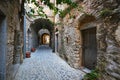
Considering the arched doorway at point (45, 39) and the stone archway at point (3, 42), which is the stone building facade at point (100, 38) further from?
the arched doorway at point (45, 39)

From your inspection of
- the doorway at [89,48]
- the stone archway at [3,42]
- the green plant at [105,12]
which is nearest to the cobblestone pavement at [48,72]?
the doorway at [89,48]

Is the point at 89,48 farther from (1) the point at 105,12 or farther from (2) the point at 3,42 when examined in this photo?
(2) the point at 3,42

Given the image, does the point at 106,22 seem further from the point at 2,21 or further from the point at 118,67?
the point at 2,21

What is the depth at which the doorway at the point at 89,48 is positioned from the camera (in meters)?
4.58

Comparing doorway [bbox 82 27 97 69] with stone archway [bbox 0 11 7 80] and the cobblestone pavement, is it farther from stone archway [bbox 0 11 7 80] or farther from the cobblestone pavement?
stone archway [bbox 0 11 7 80]

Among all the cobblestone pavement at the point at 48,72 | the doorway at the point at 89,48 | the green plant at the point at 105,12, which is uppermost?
the green plant at the point at 105,12

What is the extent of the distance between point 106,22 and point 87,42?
6.34 feet

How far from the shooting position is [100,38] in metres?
3.45

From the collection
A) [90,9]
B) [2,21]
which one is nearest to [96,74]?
[90,9]

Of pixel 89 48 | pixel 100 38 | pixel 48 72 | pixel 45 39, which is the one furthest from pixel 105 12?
pixel 45 39

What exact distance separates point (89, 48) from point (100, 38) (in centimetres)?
148

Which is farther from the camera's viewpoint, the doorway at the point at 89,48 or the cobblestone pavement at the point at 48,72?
the doorway at the point at 89,48

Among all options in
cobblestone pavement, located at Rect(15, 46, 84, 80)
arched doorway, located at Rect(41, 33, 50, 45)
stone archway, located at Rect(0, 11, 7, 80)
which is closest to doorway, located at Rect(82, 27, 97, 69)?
cobblestone pavement, located at Rect(15, 46, 84, 80)

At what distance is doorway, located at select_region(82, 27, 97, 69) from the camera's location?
180 inches
